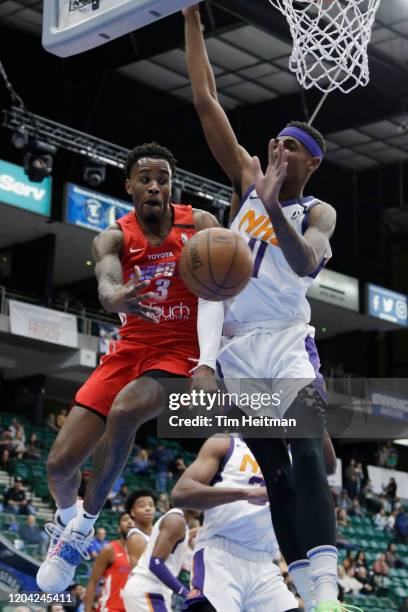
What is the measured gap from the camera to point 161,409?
17.2 feet

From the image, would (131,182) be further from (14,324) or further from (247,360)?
(14,324)

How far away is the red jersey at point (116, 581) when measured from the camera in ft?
29.7

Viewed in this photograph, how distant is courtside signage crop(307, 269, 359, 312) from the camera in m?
27.9

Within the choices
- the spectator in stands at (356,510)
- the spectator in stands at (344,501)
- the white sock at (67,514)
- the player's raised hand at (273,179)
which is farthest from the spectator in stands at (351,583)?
the player's raised hand at (273,179)

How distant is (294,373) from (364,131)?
22.0 meters

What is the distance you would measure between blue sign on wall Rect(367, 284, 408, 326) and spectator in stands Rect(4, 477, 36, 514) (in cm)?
1497

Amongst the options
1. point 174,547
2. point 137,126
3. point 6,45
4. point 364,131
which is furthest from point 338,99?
point 174,547

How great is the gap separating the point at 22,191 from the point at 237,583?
16.8m

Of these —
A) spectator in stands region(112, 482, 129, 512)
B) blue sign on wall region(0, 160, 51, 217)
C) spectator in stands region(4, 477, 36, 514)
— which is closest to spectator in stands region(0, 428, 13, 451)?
spectator in stands region(4, 477, 36, 514)

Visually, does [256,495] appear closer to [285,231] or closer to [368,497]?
[285,231]

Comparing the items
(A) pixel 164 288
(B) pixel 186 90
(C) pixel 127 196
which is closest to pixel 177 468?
(C) pixel 127 196

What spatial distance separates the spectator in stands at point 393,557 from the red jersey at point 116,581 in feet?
41.1

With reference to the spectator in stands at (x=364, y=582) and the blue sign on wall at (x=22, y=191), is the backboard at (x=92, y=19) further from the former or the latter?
the blue sign on wall at (x=22, y=191)

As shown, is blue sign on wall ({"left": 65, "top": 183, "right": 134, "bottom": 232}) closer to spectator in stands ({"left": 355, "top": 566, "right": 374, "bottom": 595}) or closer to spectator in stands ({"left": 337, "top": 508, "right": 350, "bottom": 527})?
spectator in stands ({"left": 337, "top": 508, "right": 350, "bottom": 527})
